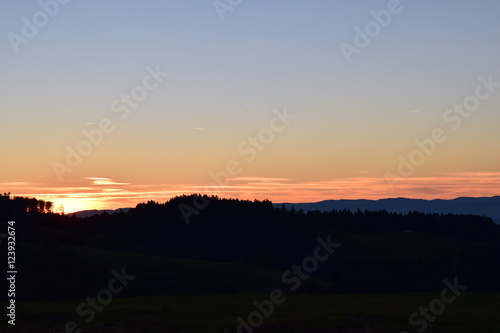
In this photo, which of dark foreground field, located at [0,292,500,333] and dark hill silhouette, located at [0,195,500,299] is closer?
dark foreground field, located at [0,292,500,333]

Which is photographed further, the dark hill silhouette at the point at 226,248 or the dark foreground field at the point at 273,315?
the dark hill silhouette at the point at 226,248

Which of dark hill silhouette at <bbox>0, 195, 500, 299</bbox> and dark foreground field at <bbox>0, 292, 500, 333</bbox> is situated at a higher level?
dark hill silhouette at <bbox>0, 195, 500, 299</bbox>

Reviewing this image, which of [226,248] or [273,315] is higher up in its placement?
[226,248]

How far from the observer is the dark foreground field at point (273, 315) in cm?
2711

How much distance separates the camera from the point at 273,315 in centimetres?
2967

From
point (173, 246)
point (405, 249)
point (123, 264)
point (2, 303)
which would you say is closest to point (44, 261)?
Result: point (123, 264)

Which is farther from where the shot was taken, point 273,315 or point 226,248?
point 226,248

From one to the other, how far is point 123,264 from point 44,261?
29446 mm

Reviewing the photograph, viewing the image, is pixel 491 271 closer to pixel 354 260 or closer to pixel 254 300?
pixel 354 260

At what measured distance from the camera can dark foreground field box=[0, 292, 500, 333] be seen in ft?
88.9

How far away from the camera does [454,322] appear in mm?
28797

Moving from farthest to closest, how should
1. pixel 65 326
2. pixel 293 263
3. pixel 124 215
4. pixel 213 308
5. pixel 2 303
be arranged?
1. pixel 124 215
2. pixel 293 263
3. pixel 2 303
4. pixel 213 308
5. pixel 65 326

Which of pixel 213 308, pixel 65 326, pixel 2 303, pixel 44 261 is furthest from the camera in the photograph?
pixel 44 261

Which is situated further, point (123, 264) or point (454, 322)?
point (123, 264)
